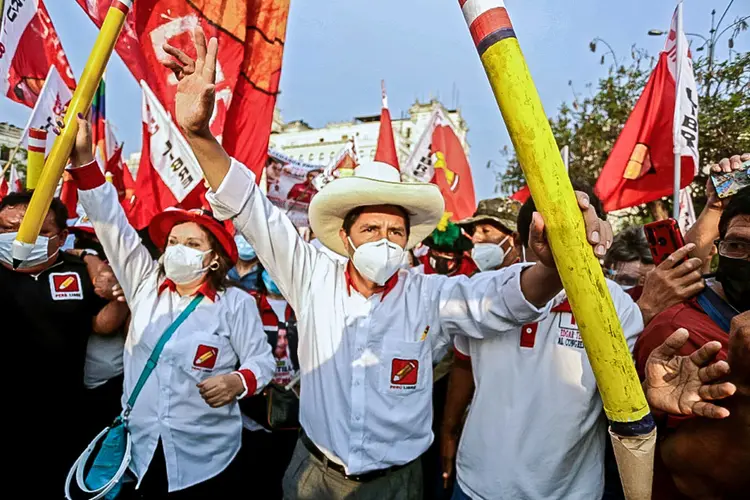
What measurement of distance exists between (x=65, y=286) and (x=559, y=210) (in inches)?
122

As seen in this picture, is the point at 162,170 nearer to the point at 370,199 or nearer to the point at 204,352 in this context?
the point at 204,352

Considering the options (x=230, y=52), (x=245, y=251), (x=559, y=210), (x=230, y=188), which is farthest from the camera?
(x=245, y=251)

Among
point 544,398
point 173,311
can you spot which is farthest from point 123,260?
point 544,398

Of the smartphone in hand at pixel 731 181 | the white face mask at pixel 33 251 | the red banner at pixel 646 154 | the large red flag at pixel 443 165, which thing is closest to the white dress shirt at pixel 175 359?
the white face mask at pixel 33 251

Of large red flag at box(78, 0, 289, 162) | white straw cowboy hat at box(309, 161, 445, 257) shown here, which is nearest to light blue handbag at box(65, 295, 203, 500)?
white straw cowboy hat at box(309, 161, 445, 257)

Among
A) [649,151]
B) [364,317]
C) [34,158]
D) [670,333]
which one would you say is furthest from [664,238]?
[649,151]

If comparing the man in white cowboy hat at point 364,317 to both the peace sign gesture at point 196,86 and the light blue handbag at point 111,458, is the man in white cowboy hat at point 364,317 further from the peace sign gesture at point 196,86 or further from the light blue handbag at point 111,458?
the light blue handbag at point 111,458

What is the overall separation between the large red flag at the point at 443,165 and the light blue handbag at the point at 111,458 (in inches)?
225

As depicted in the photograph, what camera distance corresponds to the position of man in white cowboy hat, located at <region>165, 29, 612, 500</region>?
2.10 metres

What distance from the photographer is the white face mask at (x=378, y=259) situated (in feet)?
7.32

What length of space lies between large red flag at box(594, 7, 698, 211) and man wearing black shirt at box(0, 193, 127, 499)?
453cm

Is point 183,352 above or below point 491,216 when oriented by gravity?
below

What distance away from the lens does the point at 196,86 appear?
1.74 m

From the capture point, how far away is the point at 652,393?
1.31 metres
